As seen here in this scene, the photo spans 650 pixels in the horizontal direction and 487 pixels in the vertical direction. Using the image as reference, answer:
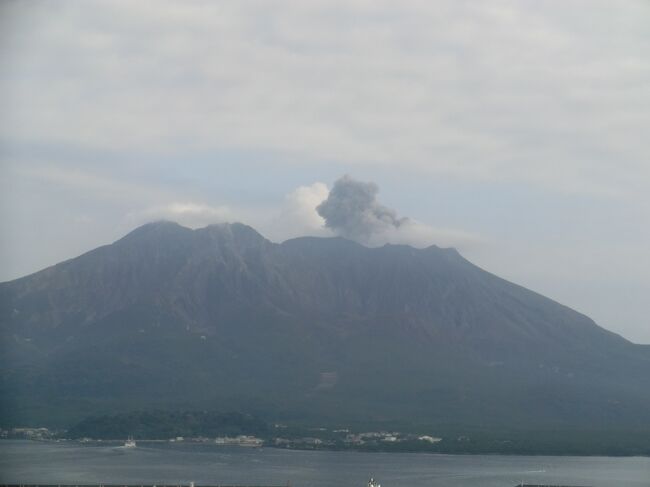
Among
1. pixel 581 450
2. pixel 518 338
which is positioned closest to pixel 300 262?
pixel 518 338

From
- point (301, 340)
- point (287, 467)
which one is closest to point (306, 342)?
point (301, 340)

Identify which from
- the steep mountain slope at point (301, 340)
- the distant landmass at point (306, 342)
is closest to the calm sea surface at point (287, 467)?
the distant landmass at point (306, 342)

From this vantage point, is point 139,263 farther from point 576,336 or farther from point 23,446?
point 23,446

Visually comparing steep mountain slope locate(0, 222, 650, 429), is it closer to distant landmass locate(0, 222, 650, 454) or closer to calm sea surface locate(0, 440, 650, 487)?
distant landmass locate(0, 222, 650, 454)

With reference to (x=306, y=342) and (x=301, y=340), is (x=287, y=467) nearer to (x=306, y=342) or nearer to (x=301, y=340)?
(x=306, y=342)

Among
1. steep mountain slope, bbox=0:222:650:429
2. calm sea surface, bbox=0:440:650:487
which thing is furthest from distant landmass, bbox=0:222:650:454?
calm sea surface, bbox=0:440:650:487

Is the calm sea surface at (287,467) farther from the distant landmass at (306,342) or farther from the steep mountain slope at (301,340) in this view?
the steep mountain slope at (301,340)
